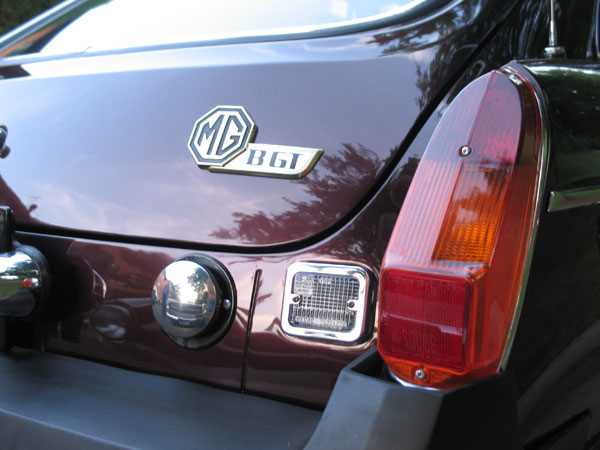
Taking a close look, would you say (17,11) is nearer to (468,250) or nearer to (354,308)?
(354,308)

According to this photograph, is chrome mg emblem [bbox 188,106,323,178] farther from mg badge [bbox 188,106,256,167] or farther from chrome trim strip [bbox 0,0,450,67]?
chrome trim strip [bbox 0,0,450,67]

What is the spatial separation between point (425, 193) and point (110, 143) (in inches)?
33.3

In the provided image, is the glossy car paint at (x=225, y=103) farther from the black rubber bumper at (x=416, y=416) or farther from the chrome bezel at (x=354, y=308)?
the black rubber bumper at (x=416, y=416)

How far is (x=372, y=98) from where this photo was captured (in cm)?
135

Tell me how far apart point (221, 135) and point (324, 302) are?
0.44 meters

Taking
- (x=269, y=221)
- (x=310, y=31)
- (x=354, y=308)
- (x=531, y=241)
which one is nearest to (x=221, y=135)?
(x=269, y=221)

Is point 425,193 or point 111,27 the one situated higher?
point 111,27

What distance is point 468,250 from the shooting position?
101cm

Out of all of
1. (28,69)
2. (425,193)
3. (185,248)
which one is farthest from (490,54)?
(28,69)

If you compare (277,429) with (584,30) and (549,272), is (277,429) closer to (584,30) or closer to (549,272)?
(549,272)

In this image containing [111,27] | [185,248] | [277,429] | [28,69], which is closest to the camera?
[277,429]

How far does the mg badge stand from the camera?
1399mm

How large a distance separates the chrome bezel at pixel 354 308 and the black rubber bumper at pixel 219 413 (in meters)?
0.12

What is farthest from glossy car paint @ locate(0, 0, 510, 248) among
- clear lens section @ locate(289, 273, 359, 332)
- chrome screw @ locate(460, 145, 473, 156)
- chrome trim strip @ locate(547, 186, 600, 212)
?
chrome trim strip @ locate(547, 186, 600, 212)
